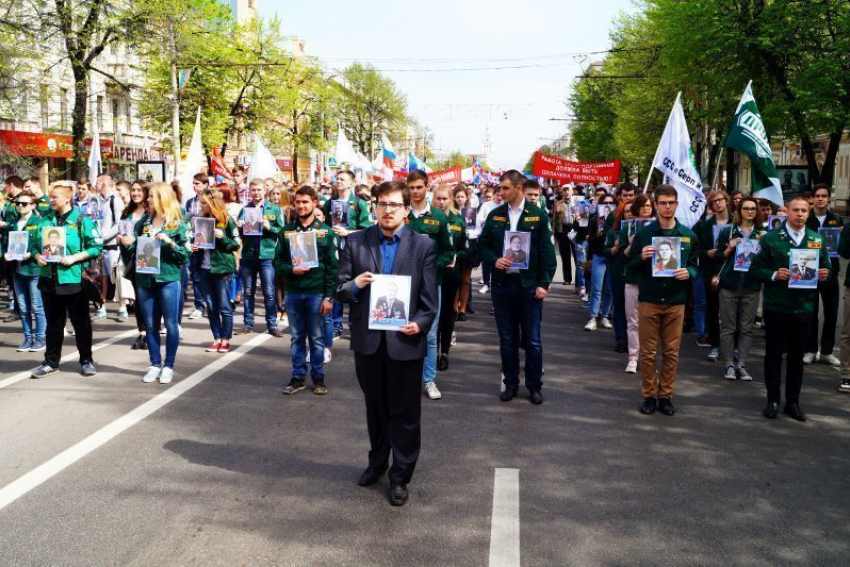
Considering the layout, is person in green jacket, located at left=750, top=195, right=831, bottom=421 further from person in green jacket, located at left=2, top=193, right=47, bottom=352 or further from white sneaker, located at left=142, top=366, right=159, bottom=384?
person in green jacket, located at left=2, top=193, right=47, bottom=352

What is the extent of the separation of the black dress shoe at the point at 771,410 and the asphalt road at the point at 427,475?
94 millimetres

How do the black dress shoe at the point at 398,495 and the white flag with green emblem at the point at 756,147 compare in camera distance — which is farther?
the white flag with green emblem at the point at 756,147

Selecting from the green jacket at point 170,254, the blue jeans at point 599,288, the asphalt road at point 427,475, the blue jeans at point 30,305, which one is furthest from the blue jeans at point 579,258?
the blue jeans at point 30,305

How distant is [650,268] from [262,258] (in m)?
5.85

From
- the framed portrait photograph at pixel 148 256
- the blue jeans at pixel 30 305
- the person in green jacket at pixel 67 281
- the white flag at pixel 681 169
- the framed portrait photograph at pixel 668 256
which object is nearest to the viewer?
the framed portrait photograph at pixel 668 256

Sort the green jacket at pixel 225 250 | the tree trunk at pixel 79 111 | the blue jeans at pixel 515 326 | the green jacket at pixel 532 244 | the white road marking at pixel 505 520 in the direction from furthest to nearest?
the tree trunk at pixel 79 111, the green jacket at pixel 225 250, the blue jeans at pixel 515 326, the green jacket at pixel 532 244, the white road marking at pixel 505 520

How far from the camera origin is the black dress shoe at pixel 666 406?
762 centimetres

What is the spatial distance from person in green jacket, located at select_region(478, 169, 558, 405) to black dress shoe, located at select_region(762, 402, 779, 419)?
6.36 ft

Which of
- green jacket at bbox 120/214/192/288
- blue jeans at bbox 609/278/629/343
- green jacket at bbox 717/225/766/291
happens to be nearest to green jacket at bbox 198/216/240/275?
green jacket at bbox 120/214/192/288

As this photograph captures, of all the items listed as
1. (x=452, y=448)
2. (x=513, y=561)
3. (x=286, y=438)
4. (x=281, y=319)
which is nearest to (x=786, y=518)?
(x=513, y=561)

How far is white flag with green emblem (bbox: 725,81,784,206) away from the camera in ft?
29.9

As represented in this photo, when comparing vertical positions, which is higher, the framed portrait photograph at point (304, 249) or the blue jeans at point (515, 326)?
the framed portrait photograph at point (304, 249)

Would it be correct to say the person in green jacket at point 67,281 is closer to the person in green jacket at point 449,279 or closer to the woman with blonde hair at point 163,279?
the woman with blonde hair at point 163,279

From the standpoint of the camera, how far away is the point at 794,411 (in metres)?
7.56
